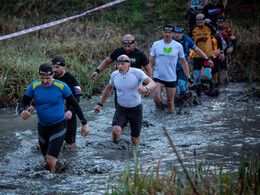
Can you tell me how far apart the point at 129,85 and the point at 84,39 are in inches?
336

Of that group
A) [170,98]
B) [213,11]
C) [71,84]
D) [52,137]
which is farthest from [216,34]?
[52,137]

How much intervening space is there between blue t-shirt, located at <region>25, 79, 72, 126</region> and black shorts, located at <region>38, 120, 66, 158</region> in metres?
0.08

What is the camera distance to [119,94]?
761 cm

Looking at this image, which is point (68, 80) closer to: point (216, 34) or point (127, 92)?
point (127, 92)

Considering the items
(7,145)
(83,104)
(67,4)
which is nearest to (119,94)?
(7,145)

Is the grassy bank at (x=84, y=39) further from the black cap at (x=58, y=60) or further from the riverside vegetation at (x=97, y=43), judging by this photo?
the black cap at (x=58, y=60)

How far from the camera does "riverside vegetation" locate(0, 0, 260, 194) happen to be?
14.1 ft

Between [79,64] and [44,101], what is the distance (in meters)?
7.19

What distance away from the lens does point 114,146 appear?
8016 millimetres

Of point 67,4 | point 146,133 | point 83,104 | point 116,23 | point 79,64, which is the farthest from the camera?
point 67,4

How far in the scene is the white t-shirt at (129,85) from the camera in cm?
744

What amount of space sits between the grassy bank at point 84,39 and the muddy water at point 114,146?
1212 millimetres

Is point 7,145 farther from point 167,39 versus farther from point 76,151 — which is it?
point 167,39

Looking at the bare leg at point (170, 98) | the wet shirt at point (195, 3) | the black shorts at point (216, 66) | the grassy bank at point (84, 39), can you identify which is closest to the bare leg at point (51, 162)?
the bare leg at point (170, 98)
